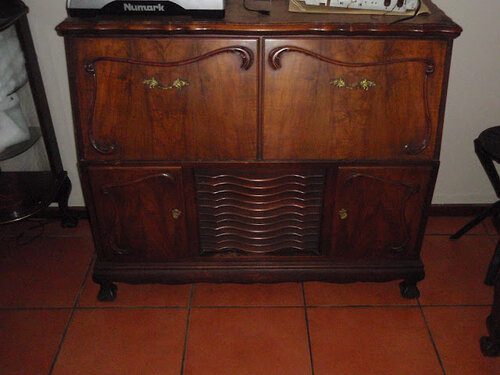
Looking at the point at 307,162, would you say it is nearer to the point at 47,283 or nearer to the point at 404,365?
the point at 404,365

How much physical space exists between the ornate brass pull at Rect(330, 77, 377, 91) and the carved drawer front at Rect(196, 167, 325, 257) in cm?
31

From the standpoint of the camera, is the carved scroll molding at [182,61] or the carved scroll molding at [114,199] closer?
the carved scroll molding at [182,61]

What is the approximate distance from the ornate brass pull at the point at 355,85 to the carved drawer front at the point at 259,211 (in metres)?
0.31

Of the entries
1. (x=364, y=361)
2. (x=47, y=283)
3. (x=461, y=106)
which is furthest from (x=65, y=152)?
(x=461, y=106)

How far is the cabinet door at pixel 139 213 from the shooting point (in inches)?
65.4

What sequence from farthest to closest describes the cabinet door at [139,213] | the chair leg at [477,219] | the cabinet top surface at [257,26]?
1. the chair leg at [477,219]
2. the cabinet door at [139,213]
3. the cabinet top surface at [257,26]

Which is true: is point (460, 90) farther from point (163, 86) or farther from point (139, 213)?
point (139, 213)

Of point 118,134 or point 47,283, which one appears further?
point 47,283

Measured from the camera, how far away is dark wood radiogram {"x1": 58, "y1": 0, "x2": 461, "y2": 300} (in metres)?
1.45

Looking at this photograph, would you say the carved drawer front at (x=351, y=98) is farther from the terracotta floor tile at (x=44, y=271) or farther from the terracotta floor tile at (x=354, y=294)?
the terracotta floor tile at (x=44, y=271)

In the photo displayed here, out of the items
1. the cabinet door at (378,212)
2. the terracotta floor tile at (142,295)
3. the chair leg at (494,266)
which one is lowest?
the terracotta floor tile at (142,295)

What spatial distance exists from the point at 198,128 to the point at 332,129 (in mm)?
428

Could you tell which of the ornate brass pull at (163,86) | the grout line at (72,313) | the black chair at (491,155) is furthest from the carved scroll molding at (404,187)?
the grout line at (72,313)

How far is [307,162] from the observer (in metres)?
1.64
